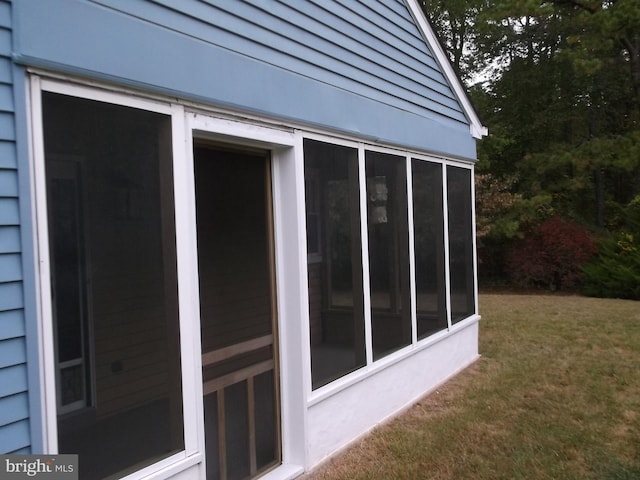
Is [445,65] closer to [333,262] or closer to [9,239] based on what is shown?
[333,262]

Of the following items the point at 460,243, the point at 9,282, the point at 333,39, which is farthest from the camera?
the point at 460,243

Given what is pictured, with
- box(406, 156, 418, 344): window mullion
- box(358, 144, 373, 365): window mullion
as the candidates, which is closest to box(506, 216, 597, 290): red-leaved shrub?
box(406, 156, 418, 344): window mullion

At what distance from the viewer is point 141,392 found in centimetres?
262

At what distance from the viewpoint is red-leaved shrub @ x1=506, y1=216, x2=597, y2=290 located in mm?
14039

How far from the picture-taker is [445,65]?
6.24 m

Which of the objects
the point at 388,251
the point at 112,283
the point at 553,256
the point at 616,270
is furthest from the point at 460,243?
the point at 553,256

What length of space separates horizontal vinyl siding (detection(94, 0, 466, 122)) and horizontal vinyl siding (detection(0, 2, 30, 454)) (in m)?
0.63

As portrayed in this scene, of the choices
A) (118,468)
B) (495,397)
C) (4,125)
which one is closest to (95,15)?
(4,125)

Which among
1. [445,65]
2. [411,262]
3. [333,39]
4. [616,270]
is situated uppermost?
[445,65]

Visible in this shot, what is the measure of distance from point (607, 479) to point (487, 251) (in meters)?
12.7

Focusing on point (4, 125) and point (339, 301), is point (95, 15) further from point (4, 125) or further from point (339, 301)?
point (339, 301)

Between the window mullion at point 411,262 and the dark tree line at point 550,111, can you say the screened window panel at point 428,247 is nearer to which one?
the window mullion at point 411,262

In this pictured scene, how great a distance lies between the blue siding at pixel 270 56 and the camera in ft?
7.66

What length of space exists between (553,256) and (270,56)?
1242 centimetres
